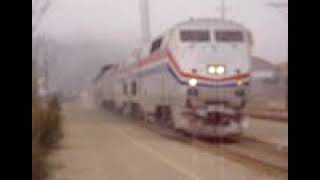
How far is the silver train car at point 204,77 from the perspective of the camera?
13367 mm

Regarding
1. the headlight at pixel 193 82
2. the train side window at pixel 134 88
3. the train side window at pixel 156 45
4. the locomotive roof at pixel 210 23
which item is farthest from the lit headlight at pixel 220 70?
the train side window at pixel 134 88

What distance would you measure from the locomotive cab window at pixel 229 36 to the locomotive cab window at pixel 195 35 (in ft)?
0.83

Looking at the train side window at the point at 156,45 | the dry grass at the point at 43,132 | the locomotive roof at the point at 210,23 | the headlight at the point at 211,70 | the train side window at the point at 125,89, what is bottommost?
the dry grass at the point at 43,132

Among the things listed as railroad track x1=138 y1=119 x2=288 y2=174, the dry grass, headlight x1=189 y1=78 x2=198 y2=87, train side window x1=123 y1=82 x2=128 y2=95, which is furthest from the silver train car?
train side window x1=123 y1=82 x2=128 y2=95

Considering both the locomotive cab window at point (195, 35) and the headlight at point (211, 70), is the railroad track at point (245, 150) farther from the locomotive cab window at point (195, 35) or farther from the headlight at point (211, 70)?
the locomotive cab window at point (195, 35)

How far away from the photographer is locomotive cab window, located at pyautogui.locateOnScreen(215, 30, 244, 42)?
13.9m

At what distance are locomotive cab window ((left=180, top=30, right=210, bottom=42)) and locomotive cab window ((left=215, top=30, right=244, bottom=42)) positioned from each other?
10.0 inches

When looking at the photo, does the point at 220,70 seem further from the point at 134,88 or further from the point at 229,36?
the point at 134,88

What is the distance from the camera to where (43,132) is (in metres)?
11.0

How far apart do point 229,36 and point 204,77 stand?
1.33 meters

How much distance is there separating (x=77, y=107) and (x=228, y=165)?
4488 mm

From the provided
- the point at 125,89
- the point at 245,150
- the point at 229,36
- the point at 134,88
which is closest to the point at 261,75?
the point at 229,36
